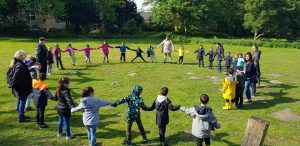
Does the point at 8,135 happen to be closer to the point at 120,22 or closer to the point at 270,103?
the point at 270,103

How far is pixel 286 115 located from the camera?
13.2m

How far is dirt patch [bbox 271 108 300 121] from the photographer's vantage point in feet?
42.1

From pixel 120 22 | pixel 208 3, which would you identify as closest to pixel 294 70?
pixel 208 3

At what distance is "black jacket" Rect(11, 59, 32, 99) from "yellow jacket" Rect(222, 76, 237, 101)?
733 cm

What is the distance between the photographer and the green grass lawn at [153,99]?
34.6ft

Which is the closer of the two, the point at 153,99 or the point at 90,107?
the point at 90,107

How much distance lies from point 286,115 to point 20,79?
9.86 m

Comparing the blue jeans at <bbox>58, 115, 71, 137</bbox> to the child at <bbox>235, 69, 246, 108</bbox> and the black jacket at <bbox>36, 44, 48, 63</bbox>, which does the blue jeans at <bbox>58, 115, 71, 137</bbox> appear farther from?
the black jacket at <bbox>36, 44, 48, 63</bbox>

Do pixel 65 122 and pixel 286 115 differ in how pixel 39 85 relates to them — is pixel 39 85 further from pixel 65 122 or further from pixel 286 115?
pixel 286 115

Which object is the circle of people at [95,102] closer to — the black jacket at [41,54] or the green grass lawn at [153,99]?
the green grass lawn at [153,99]

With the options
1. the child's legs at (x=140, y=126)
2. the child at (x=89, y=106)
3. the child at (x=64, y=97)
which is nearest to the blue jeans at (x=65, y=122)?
the child at (x=64, y=97)

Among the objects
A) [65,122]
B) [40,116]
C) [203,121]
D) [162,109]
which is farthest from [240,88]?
[40,116]

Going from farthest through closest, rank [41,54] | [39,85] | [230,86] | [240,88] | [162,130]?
[41,54], [240,88], [230,86], [39,85], [162,130]

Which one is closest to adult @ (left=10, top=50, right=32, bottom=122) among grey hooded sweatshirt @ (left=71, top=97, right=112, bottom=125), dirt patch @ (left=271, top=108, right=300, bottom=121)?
grey hooded sweatshirt @ (left=71, top=97, right=112, bottom=125)
